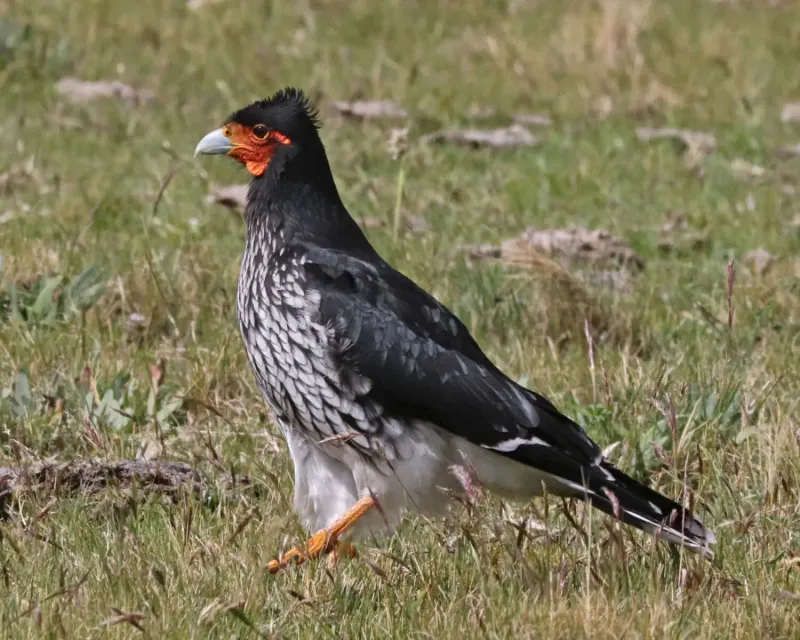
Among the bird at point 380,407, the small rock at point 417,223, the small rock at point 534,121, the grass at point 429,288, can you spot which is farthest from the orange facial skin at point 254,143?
the small rock at point 534,121

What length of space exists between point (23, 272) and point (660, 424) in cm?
307

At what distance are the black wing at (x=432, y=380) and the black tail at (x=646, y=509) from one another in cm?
9

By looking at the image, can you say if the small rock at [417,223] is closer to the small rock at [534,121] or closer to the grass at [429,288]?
the grass at [429,288]

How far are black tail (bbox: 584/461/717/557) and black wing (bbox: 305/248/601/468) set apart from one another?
91 millimetres

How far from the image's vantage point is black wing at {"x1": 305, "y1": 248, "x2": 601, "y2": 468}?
5.10 metres

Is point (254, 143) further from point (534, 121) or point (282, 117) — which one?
point (534, 121)

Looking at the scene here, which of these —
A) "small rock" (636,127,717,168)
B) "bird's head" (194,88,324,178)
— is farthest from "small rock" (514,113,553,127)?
"bird's head" (194,88,324,178)

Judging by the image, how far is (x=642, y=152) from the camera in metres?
10.6

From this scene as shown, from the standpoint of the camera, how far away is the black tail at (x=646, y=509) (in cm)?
456

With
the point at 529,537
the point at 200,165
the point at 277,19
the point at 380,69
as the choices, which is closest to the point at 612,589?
the point at 529,537

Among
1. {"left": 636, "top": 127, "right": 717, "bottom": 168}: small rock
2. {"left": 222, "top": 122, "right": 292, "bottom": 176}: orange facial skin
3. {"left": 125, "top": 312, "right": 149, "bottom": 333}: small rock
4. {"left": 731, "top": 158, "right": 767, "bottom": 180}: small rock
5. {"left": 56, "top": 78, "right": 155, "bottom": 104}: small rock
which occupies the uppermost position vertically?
{"left": 222, "top": 122, "right": 292, "bottom": 176}: orange facial skin

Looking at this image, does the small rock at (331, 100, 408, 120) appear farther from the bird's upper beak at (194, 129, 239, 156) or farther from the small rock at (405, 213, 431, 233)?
the bird's upper beak at (194, 129, 239, 156)

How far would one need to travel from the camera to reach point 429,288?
7645 millimetres

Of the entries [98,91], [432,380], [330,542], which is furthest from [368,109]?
[330,542]
